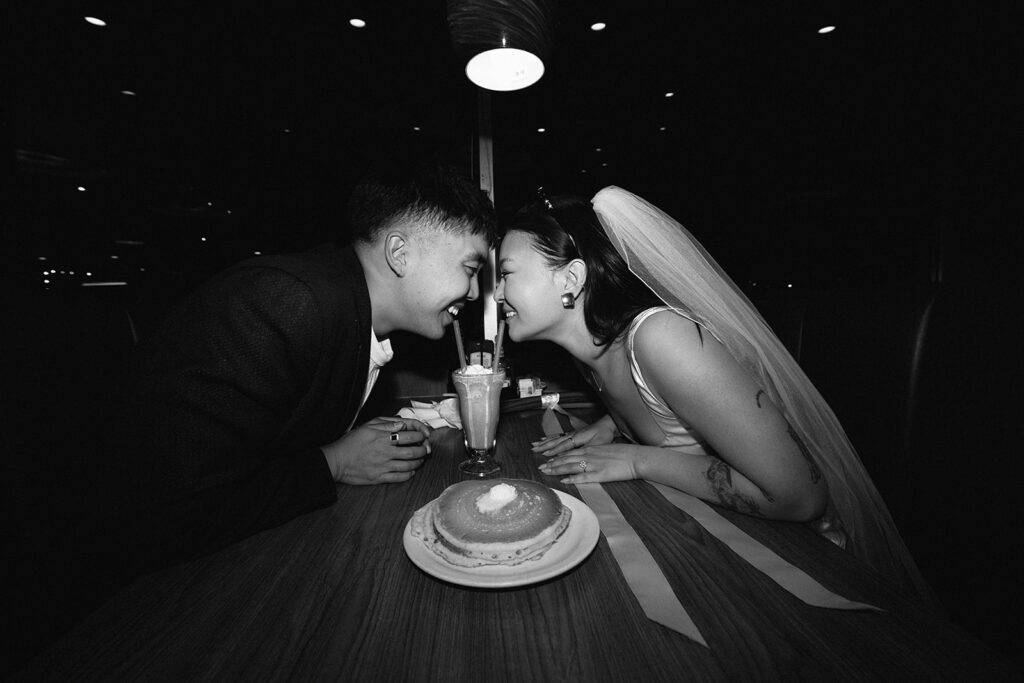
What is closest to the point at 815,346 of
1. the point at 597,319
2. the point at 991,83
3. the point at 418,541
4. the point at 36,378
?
the point at 597,319

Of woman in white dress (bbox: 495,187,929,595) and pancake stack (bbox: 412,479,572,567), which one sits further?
woman in white dress (bbox: 495,187,929,595)

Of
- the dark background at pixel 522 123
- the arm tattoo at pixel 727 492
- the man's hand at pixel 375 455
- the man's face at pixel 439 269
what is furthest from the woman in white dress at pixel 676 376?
the dark background at pixel 522 123

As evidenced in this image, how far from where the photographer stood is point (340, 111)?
178 inches

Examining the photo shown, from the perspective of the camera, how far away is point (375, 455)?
3.97 feet

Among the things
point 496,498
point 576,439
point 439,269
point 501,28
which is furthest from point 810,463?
point 501,28

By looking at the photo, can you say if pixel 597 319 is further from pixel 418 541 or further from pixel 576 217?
pixel 418 541

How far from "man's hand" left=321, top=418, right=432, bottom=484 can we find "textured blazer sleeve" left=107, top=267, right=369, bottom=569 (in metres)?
0.08

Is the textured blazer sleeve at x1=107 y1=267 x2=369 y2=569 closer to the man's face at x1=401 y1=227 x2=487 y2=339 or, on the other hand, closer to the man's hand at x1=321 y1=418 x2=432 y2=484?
the man's hand at x1=321 y1=418 x2=432 y2=484

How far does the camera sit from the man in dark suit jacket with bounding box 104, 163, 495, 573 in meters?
0.90

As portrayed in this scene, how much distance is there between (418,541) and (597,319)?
3.59 feet

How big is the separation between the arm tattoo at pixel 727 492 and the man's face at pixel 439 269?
105 cm

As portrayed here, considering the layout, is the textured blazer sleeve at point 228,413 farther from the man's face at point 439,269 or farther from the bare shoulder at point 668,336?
the bare shoulder at point 668,336

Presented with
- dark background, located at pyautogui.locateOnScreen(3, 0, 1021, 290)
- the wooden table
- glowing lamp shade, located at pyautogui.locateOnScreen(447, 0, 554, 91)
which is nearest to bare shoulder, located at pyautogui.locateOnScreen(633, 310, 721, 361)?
the wooden table

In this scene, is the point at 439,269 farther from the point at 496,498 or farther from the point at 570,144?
the point at 570,144
